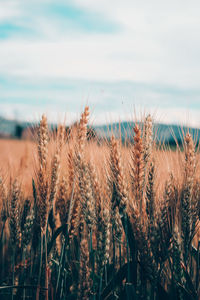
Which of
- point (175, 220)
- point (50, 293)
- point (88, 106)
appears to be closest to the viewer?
point (175, 220)

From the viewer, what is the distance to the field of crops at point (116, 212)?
135cm

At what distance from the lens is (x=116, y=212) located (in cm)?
147

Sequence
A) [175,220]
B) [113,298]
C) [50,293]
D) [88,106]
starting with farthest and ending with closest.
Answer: [88,106], [50,293], [113,298], [175,220]

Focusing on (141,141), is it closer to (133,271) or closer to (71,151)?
(71,151)

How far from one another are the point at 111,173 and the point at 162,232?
0.41 metres

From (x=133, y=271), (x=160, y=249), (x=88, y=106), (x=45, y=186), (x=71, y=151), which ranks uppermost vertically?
(x=88, y=106)

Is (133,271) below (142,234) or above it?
below

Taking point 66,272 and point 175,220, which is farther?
point 66,272

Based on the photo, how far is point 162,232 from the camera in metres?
1.38

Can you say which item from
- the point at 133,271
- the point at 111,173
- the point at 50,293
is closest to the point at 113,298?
the point at 133,271

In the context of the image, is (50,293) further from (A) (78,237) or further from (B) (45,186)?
(B) (45,186)

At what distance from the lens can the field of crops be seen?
Answer: 1.35m

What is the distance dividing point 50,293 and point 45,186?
2.08 feet

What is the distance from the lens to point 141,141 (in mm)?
1427
